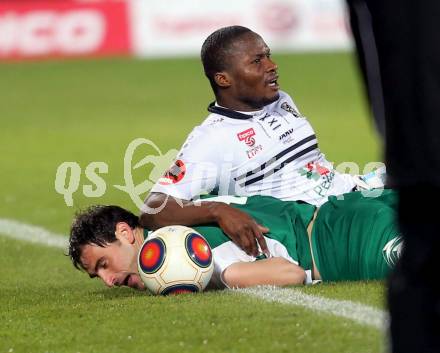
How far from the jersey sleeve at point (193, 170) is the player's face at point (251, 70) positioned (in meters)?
0.36

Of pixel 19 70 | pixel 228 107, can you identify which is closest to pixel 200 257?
pixel 228 107

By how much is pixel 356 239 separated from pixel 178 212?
0.92 m

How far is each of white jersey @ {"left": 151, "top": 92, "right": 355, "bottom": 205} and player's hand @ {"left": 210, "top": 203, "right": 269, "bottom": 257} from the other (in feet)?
0.80

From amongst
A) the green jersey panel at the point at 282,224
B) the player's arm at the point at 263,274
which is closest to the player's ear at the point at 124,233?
the green jersey panel at the point at 282,224

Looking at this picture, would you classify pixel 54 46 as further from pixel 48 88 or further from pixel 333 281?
pixel 333 281

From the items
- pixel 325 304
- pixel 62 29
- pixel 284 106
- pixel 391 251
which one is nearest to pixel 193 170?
pixel 284 106

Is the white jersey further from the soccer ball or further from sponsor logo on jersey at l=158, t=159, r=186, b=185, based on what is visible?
the soccer ball

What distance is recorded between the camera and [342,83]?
21.0 metres

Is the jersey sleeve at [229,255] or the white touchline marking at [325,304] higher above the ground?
the jersey sleeve at [229,255]

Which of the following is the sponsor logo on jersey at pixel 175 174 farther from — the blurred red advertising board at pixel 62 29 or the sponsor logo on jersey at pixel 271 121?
the blurred red advertising board at pixel 62 29

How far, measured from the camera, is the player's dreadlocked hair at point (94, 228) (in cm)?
612

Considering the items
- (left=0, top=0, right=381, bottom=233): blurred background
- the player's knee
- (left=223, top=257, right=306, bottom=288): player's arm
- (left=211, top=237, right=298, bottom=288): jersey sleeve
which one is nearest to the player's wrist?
(left=211, top=237, right=298, bottom=288): jersey sleeve

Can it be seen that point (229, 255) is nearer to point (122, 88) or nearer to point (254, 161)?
point (254, 161)

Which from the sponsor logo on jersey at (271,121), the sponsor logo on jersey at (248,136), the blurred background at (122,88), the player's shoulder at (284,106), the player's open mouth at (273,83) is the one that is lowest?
the blurred background at (122,88)
